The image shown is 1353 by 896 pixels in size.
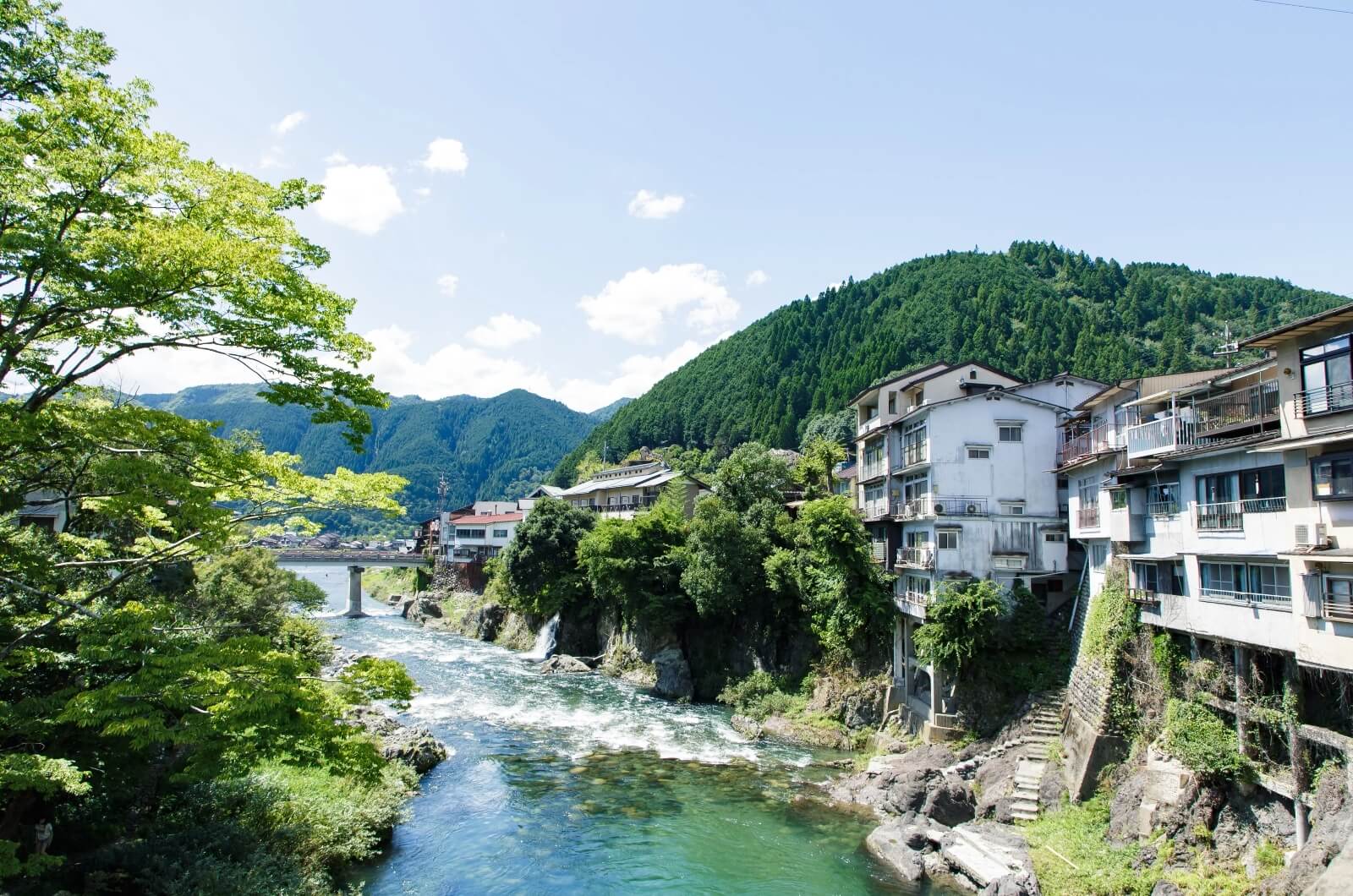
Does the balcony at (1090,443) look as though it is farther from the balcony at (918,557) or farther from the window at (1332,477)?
the window at (1332,477)

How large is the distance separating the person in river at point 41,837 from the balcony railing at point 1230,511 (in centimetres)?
2507

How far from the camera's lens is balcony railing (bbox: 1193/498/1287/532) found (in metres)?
17.4

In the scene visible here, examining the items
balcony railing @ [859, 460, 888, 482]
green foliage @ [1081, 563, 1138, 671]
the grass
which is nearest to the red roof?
balcony railing @ [859, 460, 888, 482]

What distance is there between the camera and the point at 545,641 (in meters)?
54.7

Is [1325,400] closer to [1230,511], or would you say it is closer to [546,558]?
[1230,511]

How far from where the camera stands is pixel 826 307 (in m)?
151

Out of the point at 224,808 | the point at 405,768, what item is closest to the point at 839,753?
the point at 405,768

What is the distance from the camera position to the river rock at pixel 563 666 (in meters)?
47.6

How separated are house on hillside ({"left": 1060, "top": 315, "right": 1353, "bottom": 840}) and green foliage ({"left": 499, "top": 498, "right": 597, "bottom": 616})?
37679 millimetres

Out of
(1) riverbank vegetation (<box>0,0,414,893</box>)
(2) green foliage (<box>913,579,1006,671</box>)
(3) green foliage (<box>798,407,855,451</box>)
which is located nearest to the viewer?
(1) riverbank vegetation (<box>0,0,414,893</box>)

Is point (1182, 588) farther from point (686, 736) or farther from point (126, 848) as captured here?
point (126, 848)

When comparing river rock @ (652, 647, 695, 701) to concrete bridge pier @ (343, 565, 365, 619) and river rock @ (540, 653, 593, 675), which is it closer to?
river rock @ (540, 653, 593, 675)

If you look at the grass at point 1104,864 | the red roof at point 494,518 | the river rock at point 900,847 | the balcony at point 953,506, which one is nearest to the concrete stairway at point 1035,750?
the grass at point 1104,864

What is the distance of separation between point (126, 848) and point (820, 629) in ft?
87.7
